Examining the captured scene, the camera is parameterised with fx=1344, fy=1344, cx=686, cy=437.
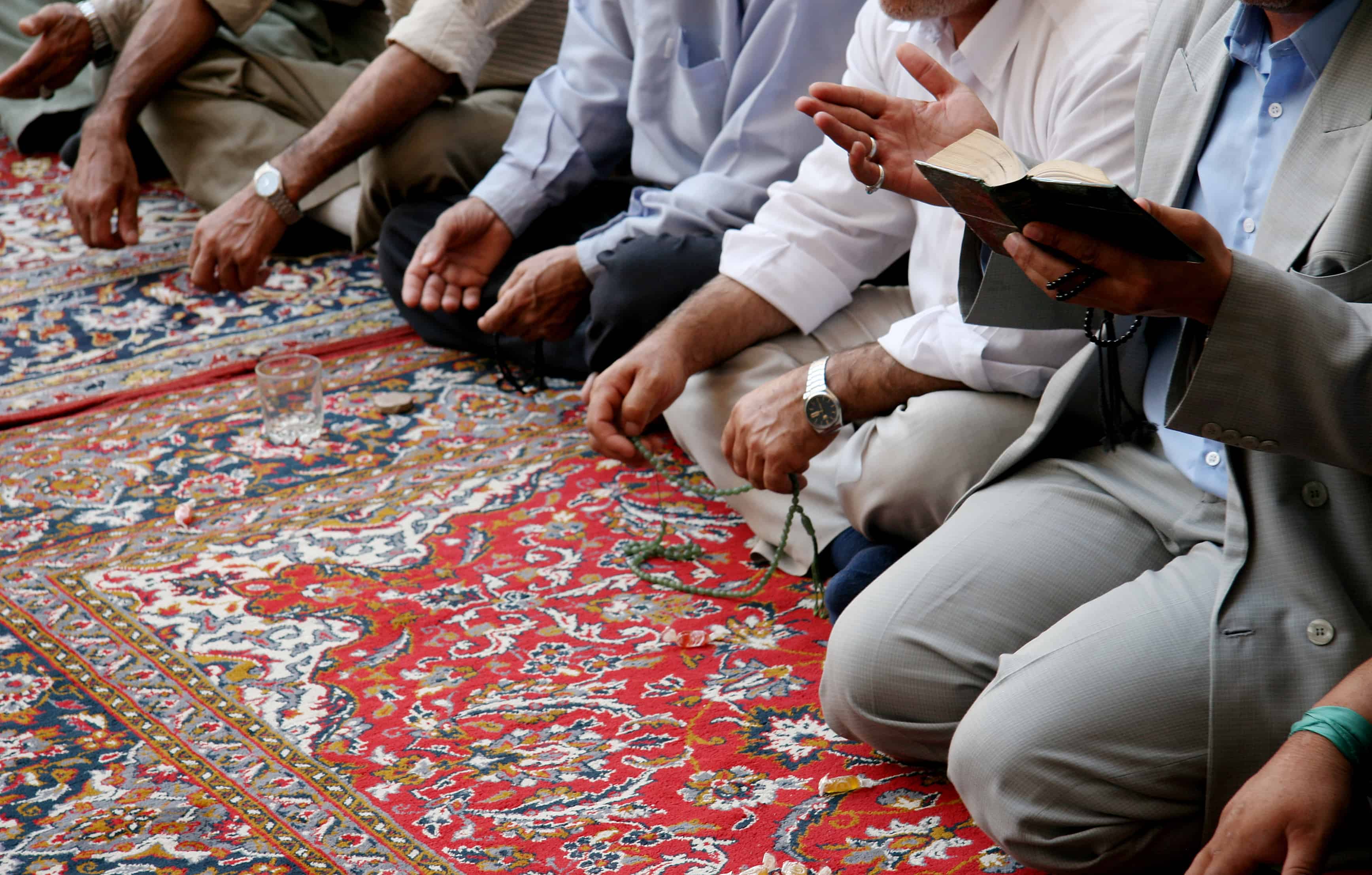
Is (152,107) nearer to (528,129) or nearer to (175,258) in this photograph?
(175,258)

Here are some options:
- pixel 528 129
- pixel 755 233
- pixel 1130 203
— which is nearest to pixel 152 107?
pixel 528 129

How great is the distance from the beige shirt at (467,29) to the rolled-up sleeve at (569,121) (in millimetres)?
238

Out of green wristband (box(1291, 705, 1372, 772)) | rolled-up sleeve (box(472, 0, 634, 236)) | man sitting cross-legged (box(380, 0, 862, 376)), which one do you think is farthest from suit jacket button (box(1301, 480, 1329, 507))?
rolled-up sleeve (box(472, 0, 634, 236))

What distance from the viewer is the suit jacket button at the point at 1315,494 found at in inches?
51.9

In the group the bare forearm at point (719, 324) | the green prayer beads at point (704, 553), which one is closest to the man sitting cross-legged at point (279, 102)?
the bare forearm at point (719, 324)

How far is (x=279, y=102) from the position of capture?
367cm

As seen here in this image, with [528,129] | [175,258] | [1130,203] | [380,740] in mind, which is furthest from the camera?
[175,258]

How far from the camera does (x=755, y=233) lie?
2.22 meters

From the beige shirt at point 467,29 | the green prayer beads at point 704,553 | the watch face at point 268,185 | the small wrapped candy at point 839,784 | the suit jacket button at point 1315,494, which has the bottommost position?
the small wrapped candy at point 839,784

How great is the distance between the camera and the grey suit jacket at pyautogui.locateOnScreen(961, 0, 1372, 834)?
1.20 m

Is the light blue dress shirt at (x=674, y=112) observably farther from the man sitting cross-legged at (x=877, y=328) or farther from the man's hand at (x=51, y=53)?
the man's hand at (x=51, y=53)

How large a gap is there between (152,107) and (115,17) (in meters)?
0.24

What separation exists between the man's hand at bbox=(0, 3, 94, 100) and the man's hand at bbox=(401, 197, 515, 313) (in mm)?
1345

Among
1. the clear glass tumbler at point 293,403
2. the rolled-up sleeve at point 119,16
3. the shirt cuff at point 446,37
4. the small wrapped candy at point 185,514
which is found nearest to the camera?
the small wrapped candy at point 185,514
